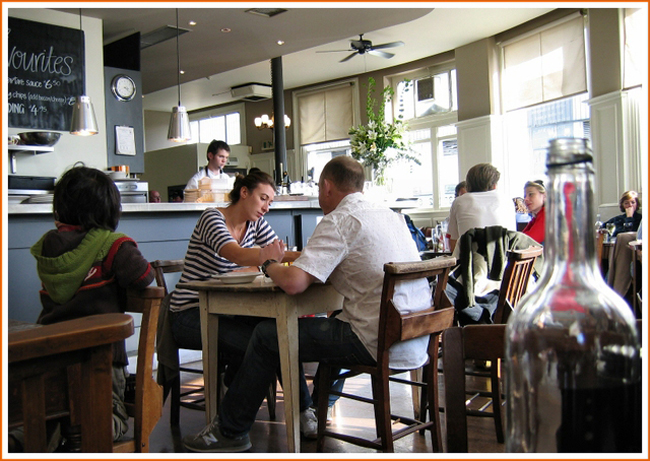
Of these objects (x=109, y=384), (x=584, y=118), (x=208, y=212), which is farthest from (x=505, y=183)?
(x=109, y=384)

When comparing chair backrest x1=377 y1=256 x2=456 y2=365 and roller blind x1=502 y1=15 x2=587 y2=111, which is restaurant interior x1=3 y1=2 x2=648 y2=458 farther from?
chair backrest x1=377 y1=256 x2=456 y2=365

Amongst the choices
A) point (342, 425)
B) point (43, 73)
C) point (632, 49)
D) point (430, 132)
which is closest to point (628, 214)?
point (632, 49)

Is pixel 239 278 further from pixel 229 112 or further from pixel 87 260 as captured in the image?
pixel 229 112

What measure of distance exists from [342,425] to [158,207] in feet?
6.68

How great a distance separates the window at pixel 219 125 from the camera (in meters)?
13.3

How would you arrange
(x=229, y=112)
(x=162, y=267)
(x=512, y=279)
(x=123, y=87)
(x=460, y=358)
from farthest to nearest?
(x=229, y=112) → (x=123, y=87) → (x=162, y=267) → (x=512, y=279) → (x=460, y=358)

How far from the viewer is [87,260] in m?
1.74

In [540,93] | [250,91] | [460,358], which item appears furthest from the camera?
[250,91]

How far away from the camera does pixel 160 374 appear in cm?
263

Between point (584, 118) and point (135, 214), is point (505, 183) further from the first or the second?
point (135, 214)

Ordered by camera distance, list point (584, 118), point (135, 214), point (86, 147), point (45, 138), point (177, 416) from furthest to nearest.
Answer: point (584, 118) < point (86, 147) < point (45, 138) < point (135, 214) < point (177, 416)

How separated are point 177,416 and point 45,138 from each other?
361 centimetres

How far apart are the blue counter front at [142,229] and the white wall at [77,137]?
2.30 m

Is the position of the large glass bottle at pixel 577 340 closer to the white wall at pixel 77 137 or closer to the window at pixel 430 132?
the white wall at pixel 77 137
